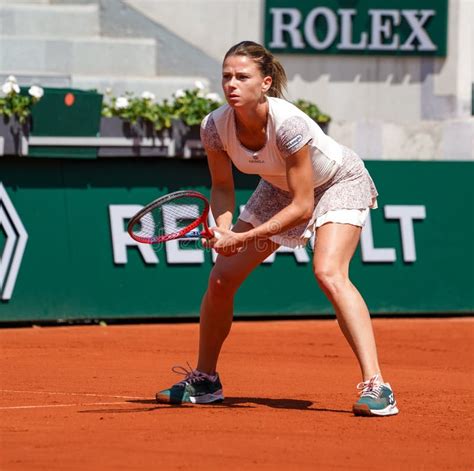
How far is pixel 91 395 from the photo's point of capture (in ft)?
23.5

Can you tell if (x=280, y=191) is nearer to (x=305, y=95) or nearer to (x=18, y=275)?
(x=18, y=275)

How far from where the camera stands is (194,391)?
6.71m

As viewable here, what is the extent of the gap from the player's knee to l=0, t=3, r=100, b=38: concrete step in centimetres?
1005

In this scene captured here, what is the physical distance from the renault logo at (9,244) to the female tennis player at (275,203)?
460 centimetres

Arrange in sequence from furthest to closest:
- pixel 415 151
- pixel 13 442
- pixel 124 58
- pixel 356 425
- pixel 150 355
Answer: pixel 124 58, pixel 415 151, pixel 150 355, pixel 356 425, pixel 13 442

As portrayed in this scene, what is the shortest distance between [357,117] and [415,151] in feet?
8.22

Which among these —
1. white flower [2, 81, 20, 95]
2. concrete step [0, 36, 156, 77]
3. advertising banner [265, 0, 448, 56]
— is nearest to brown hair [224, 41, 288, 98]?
white flower [2, 81, 20, 95]

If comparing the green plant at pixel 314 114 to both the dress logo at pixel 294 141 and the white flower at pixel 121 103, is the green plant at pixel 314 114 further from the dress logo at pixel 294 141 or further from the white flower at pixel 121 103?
the dress logo at pixel 294 141

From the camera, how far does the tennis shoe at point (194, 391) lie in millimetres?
6695

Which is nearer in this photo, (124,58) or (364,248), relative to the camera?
(364,248)

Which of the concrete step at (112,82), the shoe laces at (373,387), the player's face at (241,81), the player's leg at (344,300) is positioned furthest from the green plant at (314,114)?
the shoe laces at (373,387)

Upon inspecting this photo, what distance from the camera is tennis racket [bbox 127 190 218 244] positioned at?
6.16 m

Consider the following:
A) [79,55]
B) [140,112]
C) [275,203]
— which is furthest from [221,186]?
[79,55]

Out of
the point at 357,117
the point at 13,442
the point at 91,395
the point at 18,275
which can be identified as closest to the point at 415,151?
the point at 357,117
